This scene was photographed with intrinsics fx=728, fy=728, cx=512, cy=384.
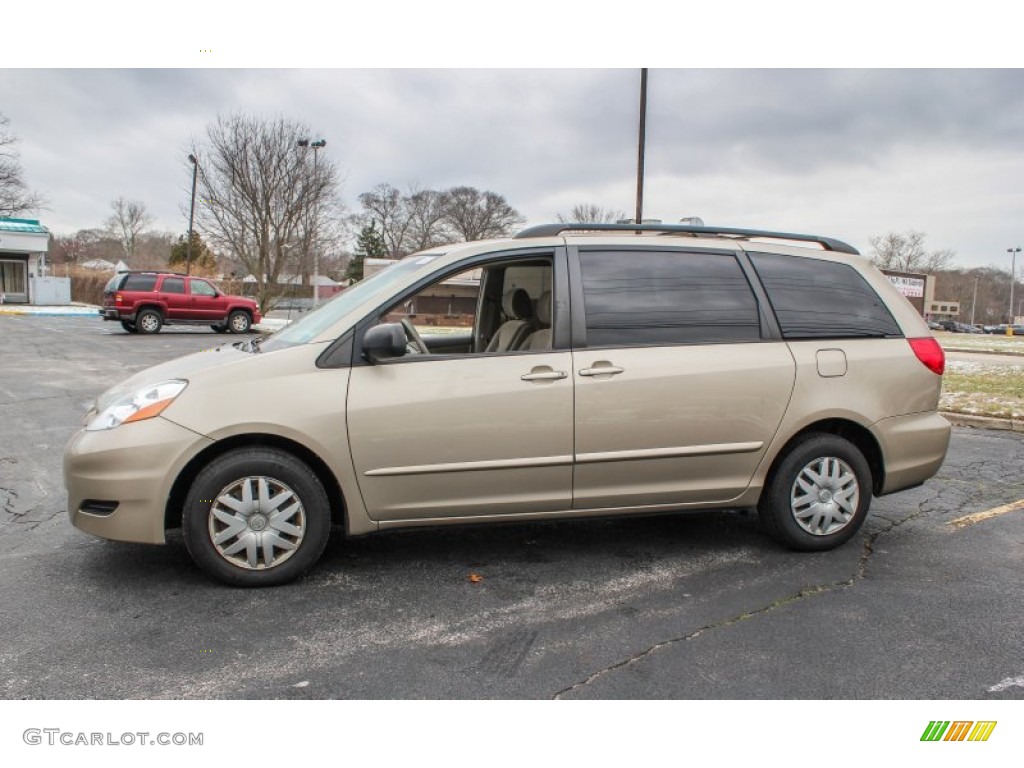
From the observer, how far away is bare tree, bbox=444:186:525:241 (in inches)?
2773

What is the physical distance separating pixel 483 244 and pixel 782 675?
2.53 meters

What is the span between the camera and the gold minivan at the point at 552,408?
3490mm

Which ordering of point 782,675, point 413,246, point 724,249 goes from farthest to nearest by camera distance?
point 413,246 → point 724,249 → point 782,675

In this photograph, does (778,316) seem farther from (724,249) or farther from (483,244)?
(483,244)

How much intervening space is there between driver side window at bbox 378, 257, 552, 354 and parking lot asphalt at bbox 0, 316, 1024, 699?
1.22m

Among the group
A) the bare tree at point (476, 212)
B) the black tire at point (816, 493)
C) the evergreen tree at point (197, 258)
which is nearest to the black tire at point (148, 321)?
the evergreen tree at point (197, 258)

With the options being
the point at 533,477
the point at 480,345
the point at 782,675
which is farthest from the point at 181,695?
the point at 480,345

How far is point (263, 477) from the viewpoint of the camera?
3494 millimetres

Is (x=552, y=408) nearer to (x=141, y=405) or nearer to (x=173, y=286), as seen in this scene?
(x=141, y=405)

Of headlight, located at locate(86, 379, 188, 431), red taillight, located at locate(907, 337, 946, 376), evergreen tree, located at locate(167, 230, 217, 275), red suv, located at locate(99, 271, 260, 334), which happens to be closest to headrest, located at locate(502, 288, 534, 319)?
headlight, located at locate(86, 379, 188, 431)

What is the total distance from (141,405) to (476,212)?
228 ft

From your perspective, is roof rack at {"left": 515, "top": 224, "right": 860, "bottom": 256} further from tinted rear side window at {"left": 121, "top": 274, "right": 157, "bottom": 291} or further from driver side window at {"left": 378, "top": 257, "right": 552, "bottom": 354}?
tinted rear side window at {"left": 121, "top": 274, "right": 157, "bottom": 291}
